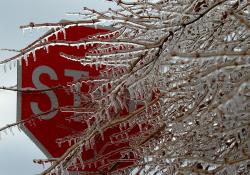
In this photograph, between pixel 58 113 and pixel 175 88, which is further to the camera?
pixel 58 113

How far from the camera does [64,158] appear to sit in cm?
296

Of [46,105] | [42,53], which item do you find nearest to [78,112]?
[46,105]

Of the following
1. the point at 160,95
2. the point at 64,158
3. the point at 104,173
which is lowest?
the point at 104,173

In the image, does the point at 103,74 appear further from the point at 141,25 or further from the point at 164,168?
the point at 141,25

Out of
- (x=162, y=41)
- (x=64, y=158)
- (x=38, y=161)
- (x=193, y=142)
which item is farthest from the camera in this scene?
(x=38, y=161)

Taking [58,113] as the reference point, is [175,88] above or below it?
above

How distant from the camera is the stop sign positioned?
368 cm

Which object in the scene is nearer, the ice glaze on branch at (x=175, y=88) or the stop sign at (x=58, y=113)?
the ice glaze on branch at (x=175, y=88)

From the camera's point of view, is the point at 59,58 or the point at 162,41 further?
the point at 59,58

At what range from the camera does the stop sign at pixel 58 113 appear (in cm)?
368

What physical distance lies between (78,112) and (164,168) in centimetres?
65

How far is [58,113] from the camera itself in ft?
12.5

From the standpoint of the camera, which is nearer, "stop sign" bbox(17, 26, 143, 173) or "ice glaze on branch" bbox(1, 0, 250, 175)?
"ice glaze on branch" bbox(1, 0, 250, 175)

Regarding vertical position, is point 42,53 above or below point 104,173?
above
